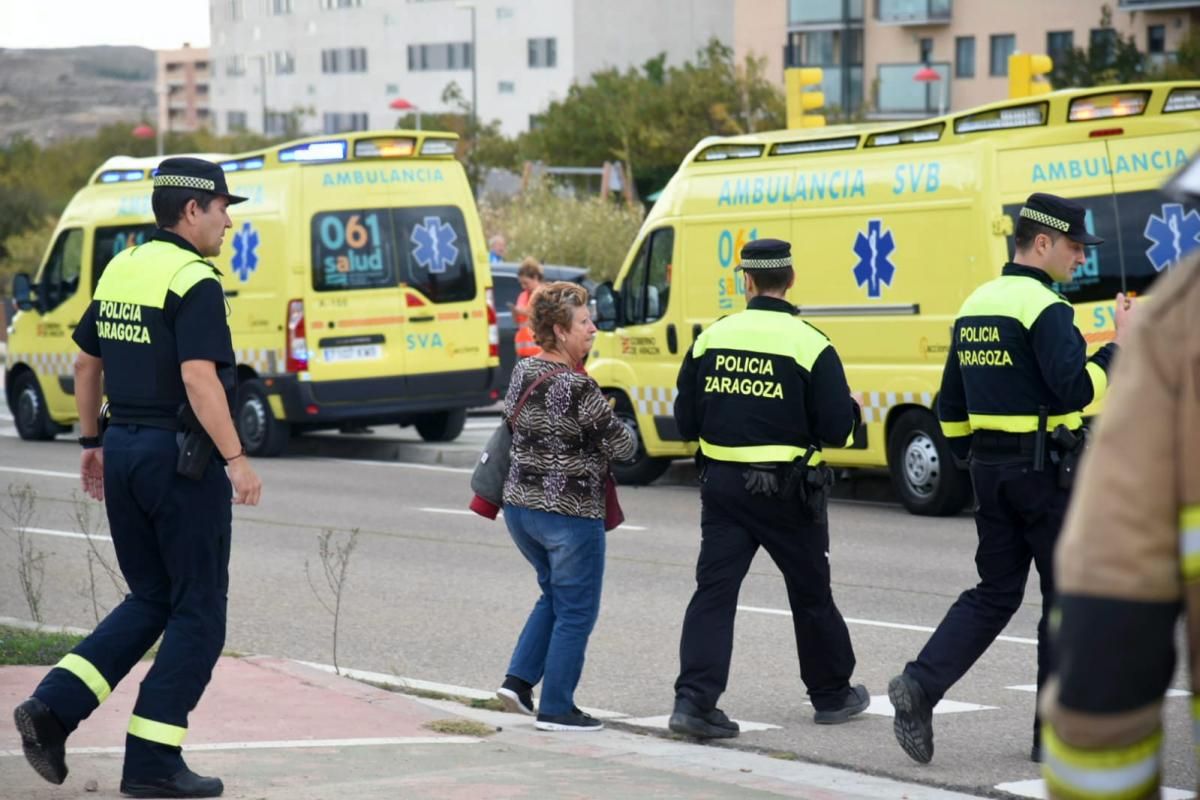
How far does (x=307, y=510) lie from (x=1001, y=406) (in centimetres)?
888

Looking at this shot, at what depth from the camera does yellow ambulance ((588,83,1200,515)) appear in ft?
43.2

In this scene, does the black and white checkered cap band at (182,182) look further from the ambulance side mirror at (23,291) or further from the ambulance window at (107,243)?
the ambulance side mirror at (23,291)

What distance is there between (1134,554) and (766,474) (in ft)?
16.4

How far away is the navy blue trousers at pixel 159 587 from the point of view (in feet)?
19.1

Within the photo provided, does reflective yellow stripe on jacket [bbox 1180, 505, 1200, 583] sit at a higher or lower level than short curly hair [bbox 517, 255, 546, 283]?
higher

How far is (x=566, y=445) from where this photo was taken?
7371mm

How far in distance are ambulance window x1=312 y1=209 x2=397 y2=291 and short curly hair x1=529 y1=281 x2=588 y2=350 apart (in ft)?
36.0

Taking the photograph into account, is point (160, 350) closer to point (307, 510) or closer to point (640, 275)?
point (307, 510)

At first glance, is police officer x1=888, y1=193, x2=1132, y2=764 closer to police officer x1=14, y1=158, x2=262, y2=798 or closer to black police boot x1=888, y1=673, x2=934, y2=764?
black police boot x1=888, y1=673, x2=934, y2=764

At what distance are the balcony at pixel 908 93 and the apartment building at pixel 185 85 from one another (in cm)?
11174

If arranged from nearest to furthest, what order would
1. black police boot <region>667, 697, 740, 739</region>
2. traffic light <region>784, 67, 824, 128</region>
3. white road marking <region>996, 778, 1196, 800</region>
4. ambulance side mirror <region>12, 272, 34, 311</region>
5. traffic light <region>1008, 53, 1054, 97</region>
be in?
white road marking <region>996, 778, 1196, 800</region>
black police boot <region>667, 697, 740, 739</region>
traffic light <region>1008, 53, 1054, 97</region>
traffic light <region>784, 67, 824, 128</region>
ambulance side mirror <region>12, 272, 34, 311</region>

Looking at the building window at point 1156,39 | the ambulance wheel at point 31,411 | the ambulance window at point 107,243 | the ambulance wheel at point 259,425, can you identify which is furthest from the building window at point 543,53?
the ambulance wheel at point 259,425

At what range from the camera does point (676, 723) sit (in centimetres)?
718

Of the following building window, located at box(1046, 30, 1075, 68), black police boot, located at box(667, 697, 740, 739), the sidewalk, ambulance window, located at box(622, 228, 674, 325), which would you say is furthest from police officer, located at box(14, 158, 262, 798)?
building window, located at box(1046, 30, 1075, 68)
